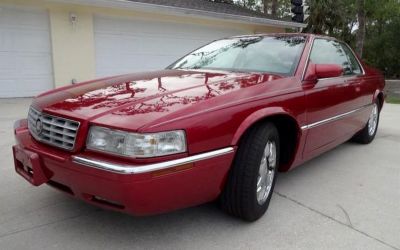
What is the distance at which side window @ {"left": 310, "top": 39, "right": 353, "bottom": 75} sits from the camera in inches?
156

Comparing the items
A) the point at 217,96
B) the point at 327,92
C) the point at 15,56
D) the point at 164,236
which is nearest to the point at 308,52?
the point at 327,92

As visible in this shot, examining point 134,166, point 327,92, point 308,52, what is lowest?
point 134,166

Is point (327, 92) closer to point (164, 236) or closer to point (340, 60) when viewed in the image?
point (340, 60)

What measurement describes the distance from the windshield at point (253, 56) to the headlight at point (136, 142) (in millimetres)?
1531

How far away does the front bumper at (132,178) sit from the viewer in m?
2.23

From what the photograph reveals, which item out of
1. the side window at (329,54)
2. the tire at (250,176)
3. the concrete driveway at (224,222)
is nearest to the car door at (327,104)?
the side window at (329,54)

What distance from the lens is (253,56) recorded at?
12.5 ft

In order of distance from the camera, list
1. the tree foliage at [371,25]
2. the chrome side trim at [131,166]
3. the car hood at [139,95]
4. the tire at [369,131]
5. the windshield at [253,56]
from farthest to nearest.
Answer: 1. the tree foliage at [371,25]
2. the tire at [369,131]
3. the windshield at [253,56]
4. the car hood at [139,95]
5. the chrome side trim at [131,166]

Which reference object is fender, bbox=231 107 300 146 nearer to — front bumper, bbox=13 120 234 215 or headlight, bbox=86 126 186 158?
front bumper, bbox=13 120 234 215

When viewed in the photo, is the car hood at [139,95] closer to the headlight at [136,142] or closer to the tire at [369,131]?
the headlight at [136,142]

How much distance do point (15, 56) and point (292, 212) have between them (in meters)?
8.39

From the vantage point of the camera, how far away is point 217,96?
2676mm

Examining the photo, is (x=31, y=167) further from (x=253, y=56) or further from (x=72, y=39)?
(x=72, y=39)

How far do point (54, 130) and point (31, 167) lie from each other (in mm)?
298
